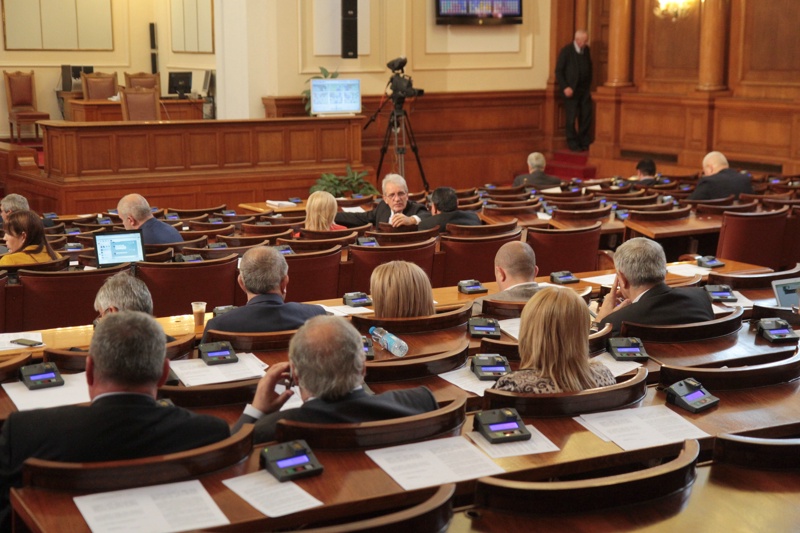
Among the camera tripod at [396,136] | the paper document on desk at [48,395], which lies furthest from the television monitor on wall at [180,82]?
the paper document on desk at [48,395]

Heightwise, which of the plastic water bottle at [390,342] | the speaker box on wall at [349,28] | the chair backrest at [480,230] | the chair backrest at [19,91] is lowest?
the plastic water bottle at [390,342]

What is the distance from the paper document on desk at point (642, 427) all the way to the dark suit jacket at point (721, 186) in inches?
250

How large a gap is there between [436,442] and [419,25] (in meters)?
11.8

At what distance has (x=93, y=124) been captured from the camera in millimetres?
11102

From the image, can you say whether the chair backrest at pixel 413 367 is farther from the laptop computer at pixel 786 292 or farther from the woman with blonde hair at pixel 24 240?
the woman with blonde hair at pixel 24 240

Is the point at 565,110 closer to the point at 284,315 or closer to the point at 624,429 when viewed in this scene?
the point at 284,315

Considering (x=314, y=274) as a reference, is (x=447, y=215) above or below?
above

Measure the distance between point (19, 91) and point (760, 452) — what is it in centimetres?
1570

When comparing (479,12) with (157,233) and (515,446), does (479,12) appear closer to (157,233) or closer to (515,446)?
(157,233)

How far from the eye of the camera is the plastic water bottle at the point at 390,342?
3.82 meters

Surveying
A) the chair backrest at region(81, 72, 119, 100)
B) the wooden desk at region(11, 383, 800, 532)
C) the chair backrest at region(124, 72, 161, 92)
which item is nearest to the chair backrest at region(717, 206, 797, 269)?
the wooden desk at region(11, 383, 800, 532)

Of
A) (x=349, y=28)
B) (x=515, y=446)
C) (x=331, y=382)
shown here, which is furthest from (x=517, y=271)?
(x=349, y=28)

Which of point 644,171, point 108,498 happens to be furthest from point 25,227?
point 644,171

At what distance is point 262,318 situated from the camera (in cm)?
412
